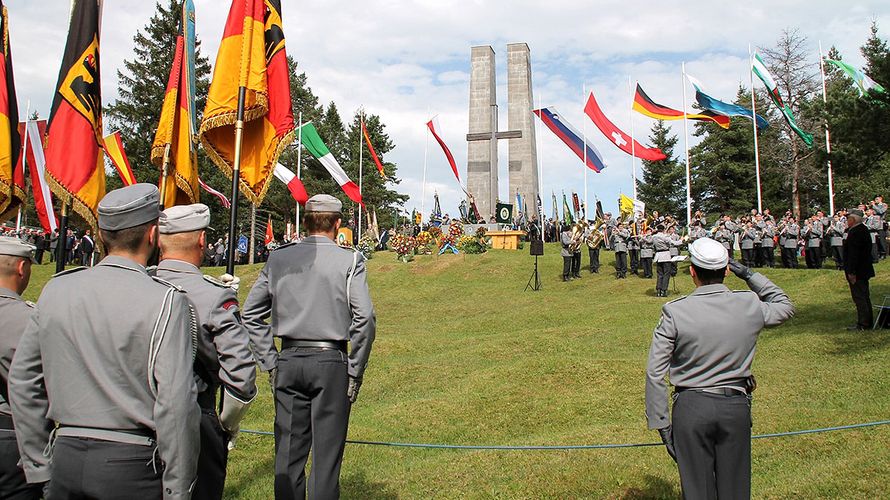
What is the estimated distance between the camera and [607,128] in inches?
1185

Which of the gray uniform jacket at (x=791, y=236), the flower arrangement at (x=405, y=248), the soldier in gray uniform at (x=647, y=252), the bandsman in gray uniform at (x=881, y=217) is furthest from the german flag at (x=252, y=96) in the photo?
the flower arrangement at (x=405, y=248)

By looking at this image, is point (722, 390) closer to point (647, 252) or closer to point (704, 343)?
point (704, 343)

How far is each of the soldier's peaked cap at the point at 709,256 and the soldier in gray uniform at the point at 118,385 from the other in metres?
2.84

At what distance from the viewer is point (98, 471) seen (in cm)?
247

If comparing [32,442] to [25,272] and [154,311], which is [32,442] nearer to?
[154,311]

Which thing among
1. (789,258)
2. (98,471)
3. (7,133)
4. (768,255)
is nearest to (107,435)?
(98,471)

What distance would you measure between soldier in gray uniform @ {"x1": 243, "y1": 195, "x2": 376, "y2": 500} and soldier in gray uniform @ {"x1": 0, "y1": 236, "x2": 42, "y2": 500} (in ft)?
4.54

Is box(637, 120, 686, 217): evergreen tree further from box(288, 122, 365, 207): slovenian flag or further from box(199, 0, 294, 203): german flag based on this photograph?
box(199, 0, 294, 203): german flag

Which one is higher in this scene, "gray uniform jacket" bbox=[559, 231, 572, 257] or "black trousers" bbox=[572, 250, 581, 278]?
"gray uniform jacket" bbox=[559, 231, 572, 257]

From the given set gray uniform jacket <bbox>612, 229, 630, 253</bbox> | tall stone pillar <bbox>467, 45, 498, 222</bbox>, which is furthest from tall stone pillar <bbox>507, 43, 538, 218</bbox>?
gray uniform jacket <bbox>612, 229, 630, 253</bbox>

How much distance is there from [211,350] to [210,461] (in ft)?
1.69

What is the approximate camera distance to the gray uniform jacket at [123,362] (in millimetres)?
2512

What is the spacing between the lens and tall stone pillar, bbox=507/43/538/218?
44500 millimetres

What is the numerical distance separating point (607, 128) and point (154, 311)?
29.3 m
